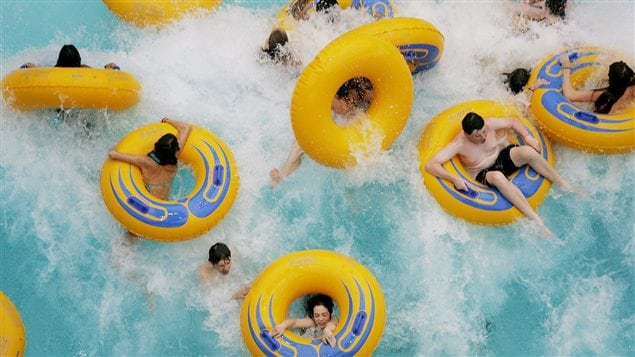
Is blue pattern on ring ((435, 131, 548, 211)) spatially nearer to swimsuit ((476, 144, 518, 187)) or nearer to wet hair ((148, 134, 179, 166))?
swimsuit ((476, 144, 518, 187))

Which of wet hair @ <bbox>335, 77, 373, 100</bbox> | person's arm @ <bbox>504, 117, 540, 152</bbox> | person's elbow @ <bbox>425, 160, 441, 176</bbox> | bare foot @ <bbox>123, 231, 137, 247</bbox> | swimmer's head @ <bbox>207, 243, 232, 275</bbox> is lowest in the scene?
bare foot @ <bbox>123, 231, 137, 247</bbox>

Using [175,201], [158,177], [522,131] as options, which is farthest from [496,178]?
[158,177]

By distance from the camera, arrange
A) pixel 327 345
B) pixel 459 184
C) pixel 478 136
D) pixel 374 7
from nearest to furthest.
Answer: pixel 327 345 < pixel 478 136 < pixel 459 184 < pixel 374 7

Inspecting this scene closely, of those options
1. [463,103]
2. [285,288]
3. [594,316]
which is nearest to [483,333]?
[594,316]

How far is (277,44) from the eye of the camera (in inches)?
268

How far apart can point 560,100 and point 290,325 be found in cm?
338

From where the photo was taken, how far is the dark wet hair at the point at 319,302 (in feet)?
17.4

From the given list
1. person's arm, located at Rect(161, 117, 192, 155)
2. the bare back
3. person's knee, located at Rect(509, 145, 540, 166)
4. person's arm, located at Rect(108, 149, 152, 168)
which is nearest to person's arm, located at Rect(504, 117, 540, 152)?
person's knee, located at Rect(509, 145, 540, 166)

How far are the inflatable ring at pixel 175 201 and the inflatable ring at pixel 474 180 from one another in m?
1.88

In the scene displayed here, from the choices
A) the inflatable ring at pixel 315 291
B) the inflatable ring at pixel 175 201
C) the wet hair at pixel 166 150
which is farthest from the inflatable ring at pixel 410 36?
the inflatable ring at pixel 315 291

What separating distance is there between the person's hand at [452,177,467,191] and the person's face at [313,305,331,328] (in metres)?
1.70

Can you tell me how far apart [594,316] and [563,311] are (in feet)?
0.88

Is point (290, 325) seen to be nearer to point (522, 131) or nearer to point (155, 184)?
point (155, 184)

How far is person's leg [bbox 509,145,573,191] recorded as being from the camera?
5.93 metres
